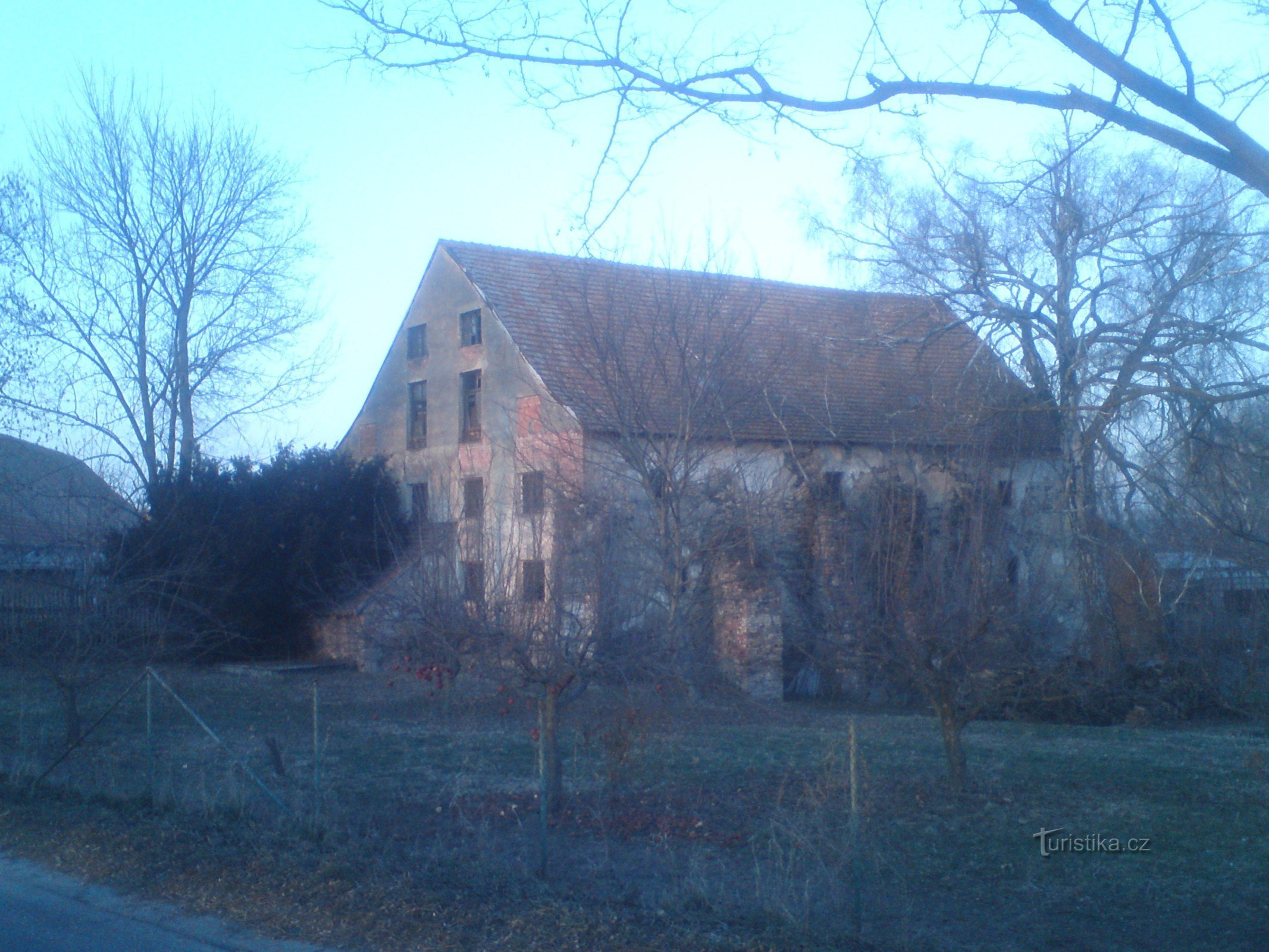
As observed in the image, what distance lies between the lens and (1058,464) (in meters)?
19.9

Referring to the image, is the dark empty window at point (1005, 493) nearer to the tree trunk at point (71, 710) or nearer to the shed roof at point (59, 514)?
the tree trunk at point (71, 710)

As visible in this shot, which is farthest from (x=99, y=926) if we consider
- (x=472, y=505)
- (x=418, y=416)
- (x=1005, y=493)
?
(x=418, y=416)

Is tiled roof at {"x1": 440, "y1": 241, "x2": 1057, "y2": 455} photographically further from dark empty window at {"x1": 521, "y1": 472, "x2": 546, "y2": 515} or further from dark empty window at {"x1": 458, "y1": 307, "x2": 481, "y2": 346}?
dark empty window at {"x1": 521, "y1": 472, "x2": 546, "y2": 515}

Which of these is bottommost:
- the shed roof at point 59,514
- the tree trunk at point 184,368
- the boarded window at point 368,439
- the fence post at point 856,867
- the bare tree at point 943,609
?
the fence post at point 856,867

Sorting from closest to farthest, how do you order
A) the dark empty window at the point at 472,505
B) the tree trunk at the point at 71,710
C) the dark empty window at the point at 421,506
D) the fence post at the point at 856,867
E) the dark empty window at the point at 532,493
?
the fence post at the point at 856,867 → the tree trunk at the point at 71,710 → the dark empty window at the point at 472,505 → the dark empty window at the point at 421,506 → the dark empty window at the point at 532,493

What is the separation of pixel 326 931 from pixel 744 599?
13.6m

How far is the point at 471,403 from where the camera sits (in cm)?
2530

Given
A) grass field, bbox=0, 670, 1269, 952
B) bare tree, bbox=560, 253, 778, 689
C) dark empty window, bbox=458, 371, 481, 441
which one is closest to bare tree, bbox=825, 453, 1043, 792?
grass field, bbox=0, 670, 1269, 952

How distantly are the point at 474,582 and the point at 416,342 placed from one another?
18.0m

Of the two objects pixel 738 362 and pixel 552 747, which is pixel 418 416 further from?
pixel 552 747

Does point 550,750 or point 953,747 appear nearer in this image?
point 550,750

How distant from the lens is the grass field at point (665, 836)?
6031mm

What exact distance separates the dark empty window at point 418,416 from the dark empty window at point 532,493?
7.43 meters

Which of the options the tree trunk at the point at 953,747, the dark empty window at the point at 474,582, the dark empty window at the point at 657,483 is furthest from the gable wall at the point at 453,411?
the tree trunk at the point at 953,747
